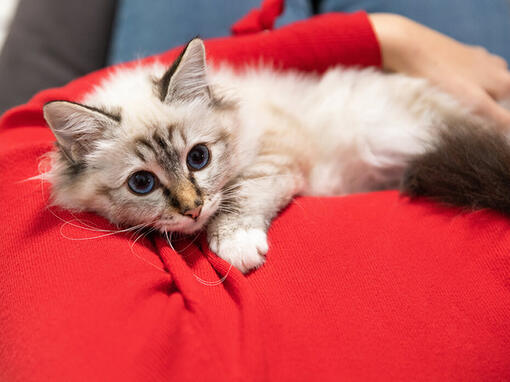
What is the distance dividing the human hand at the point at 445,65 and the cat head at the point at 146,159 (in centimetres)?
83

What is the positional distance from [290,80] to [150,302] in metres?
1.03

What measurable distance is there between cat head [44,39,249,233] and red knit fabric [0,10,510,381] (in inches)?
2.6

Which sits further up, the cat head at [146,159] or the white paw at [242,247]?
the cat head at [146,159]

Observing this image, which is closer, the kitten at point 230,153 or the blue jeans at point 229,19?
the kitten at point 230,153

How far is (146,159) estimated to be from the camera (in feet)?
3.09

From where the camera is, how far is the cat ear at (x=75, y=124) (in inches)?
34.0

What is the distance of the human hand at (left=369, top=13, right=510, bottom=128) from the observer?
1.38 m

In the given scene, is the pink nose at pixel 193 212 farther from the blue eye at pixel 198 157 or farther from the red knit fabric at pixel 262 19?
the red knit fabric at pixel 262 19

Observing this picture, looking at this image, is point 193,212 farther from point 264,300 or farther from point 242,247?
point 264,300

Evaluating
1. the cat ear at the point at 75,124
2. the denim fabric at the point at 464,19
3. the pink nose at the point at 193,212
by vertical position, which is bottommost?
the pink nose at the point at 193,212

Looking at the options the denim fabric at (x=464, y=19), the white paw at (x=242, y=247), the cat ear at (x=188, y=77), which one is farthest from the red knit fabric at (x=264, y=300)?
the denim fabric at (x=464, y=19)

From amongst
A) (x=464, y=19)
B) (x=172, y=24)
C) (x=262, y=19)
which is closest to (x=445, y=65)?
(x=464, y=19)

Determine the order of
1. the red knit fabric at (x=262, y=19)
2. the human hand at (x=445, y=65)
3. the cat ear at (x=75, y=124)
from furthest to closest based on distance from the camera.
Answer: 1. the red knit fabric at (x=262, y=19)
2. the human hand at (x=445, y=65)
3. the cat ear at (x=75, y=124)

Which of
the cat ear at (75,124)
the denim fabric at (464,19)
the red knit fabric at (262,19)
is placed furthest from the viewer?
the denim fabric at (464,19)
